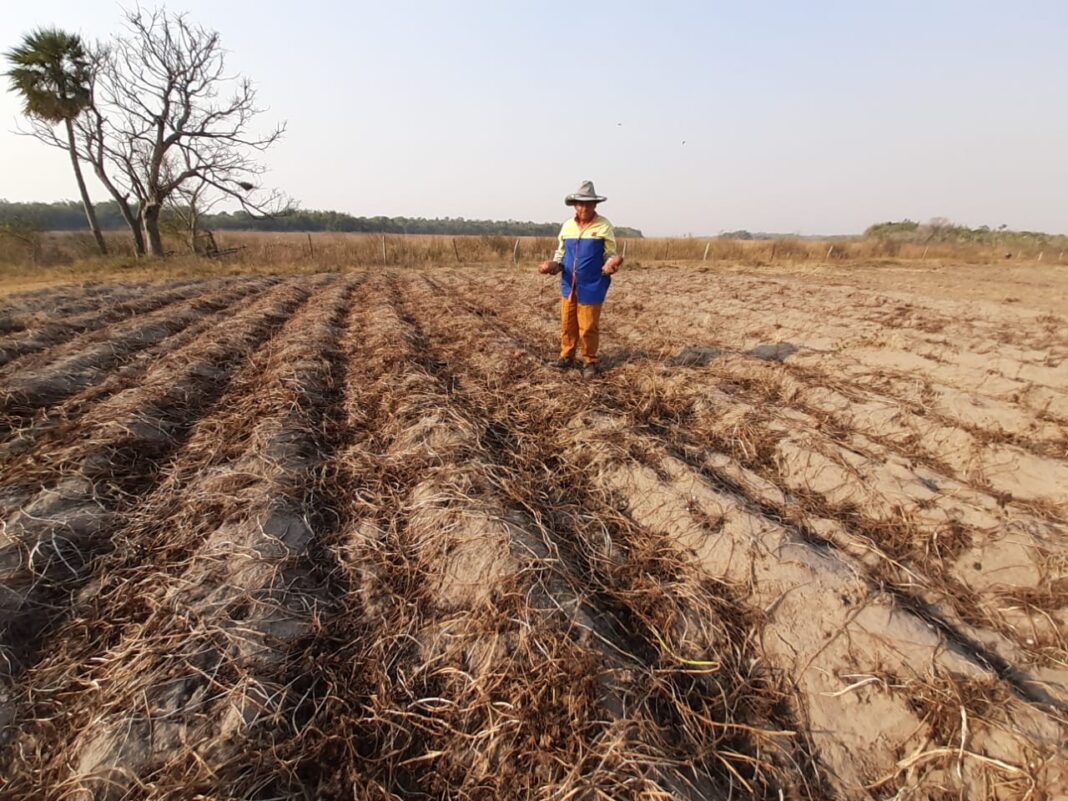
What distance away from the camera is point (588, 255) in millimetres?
4598

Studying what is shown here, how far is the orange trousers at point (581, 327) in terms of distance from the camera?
480 cm

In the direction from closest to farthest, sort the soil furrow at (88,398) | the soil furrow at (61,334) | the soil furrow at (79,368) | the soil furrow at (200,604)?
the soil furrow at (200,604)
the soil furrow at (88,398)
the soil furrow at (79,368)
the soil furrow at (61,334)

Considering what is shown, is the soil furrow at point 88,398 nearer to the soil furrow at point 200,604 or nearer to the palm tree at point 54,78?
the soil furrow at point 200,604

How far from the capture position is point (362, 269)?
20344 millimetres

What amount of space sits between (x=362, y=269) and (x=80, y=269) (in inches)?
391

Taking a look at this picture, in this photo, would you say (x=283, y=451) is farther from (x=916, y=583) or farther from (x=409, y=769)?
(x=916, y=583)

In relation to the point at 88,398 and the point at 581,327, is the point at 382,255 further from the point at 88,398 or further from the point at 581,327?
the point at 581,327

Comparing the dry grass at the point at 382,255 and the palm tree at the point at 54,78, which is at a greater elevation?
the palm tree at the point at 54,78

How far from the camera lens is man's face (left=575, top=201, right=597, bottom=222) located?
4562mm

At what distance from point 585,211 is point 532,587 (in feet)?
12.5

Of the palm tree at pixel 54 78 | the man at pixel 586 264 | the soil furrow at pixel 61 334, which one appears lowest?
the soil furrow at pixel 61 334

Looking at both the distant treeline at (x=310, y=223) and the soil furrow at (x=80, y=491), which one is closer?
the soil furrow at (x=80, y=491)

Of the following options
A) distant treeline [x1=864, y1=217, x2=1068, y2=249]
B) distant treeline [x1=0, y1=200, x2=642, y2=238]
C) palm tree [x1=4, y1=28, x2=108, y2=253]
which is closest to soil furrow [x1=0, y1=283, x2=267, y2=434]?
palm tree [x1=4, y1=28, x2=108, y2=253]

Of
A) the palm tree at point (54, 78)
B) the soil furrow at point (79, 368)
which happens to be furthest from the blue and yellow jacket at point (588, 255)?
Result: the palm tree at point (54, 78)
